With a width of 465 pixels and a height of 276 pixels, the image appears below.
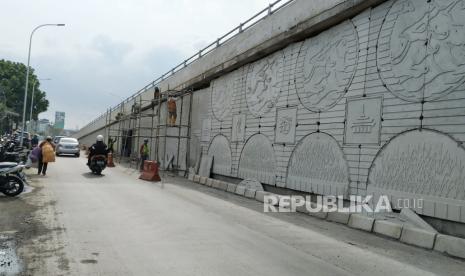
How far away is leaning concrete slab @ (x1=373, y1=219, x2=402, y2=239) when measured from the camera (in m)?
7.47

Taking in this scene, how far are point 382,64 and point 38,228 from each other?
7568 mm

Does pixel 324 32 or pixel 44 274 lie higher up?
pixel 324 32

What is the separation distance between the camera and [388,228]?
25.1 ft

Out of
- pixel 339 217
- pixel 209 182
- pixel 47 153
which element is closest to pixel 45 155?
pixel 47 153

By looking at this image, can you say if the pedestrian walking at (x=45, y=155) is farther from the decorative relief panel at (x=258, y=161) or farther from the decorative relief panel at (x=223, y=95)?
the decorative relief panel at (x=258, y=161)

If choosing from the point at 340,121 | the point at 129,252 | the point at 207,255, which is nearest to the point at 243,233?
the point at 207,255

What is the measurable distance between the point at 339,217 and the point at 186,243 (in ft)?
13.7

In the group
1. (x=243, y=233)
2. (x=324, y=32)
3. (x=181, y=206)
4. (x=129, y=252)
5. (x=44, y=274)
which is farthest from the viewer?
(x=324, y=32)

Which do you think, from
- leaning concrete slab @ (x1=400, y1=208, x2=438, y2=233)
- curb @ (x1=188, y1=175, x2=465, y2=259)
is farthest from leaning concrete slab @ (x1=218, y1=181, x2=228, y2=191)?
leaning concrete slab @ (x1=400, y1=208, x2=438, y2=233)

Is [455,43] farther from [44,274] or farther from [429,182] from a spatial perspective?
[44,274]

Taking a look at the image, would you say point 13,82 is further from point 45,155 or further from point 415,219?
point 415,219

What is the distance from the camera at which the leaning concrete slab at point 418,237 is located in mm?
6843

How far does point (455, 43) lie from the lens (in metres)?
7.51

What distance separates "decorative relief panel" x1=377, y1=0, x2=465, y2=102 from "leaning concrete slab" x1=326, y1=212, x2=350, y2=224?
274 cm
